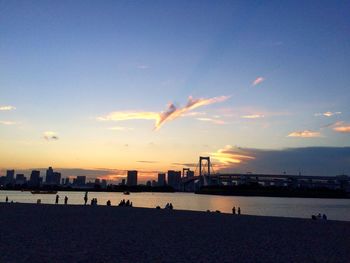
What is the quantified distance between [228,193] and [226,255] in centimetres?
13225

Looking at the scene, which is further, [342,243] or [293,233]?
[293,233]

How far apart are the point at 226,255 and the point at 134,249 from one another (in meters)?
2.59

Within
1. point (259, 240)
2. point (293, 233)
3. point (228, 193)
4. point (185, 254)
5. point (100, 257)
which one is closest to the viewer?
point (100, 257)

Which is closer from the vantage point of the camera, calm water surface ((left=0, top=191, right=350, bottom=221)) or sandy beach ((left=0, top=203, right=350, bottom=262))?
sandy beach ((left=0, top=203, right=350, bottom=262))

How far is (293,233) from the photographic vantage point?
629 inches

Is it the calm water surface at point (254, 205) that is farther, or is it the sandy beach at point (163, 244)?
the calm water surface at point (254, 205)

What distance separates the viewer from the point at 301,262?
953cm

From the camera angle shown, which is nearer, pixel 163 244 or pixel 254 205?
pixel 163 244

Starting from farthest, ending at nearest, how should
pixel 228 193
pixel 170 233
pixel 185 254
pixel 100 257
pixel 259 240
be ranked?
pixel 228 193 < pixel 170 233 < pixel 259 240 < pixel 185 254 < pixel 100 257

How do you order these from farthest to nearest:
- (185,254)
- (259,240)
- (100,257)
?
(259,240)
(185,254)
(100,257)

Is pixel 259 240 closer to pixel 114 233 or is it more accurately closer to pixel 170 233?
pixel 170 233

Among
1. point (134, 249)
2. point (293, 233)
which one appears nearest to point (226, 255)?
point (134, 249)

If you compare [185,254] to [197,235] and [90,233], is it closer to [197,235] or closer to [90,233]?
[197,235]

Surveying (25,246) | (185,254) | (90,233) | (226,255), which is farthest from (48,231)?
(226,255)
